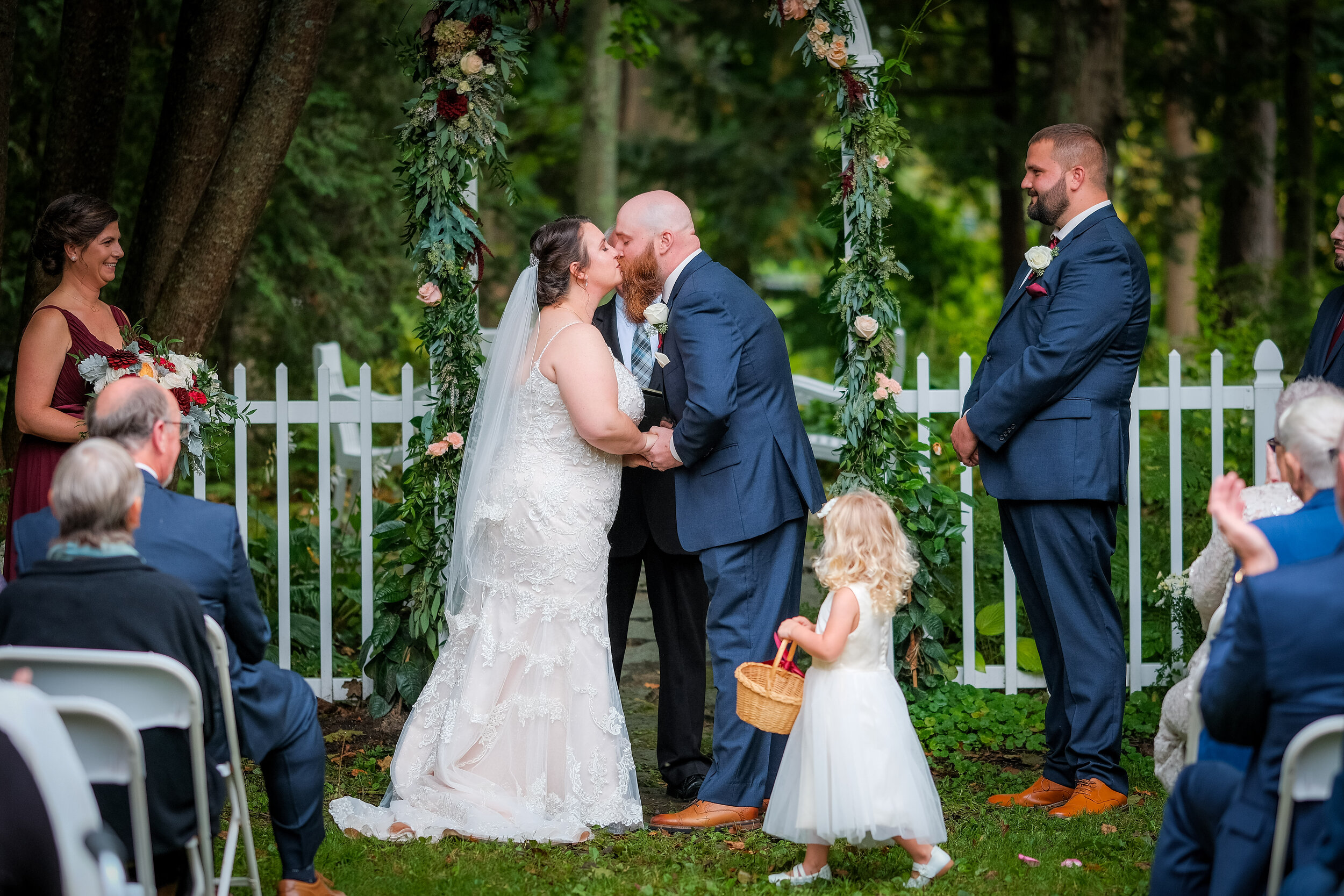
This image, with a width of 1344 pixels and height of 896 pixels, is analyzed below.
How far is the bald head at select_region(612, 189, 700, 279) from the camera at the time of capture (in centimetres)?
433

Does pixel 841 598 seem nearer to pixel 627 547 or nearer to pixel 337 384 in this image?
pixel 627 547

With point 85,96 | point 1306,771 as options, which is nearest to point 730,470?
point 1306,771

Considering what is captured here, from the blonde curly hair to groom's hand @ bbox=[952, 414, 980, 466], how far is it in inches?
40.8

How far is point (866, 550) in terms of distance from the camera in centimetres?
346

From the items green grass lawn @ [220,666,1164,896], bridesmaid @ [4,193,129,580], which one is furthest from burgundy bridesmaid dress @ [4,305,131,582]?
A: green grass lawn @ [220,666,1164,896]

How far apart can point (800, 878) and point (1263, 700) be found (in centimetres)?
155

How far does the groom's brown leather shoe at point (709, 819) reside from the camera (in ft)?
13.7

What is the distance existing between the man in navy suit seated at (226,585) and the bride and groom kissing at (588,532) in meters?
0.83

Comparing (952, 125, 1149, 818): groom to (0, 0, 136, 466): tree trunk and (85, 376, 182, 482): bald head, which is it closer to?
(85, 376, 182, 482): bald head

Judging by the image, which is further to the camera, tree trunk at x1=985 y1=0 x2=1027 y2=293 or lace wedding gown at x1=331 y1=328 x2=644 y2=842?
tree trunk at x1=985 y1=0 x2=1027 y2=293

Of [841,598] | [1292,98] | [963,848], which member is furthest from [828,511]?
[1292,98]

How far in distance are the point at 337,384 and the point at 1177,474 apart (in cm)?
491

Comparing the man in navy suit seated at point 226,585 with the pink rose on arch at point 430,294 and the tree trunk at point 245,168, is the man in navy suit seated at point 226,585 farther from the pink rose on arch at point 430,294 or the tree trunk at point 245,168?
the tree trunk at point 245,168

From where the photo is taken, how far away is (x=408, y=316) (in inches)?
491
